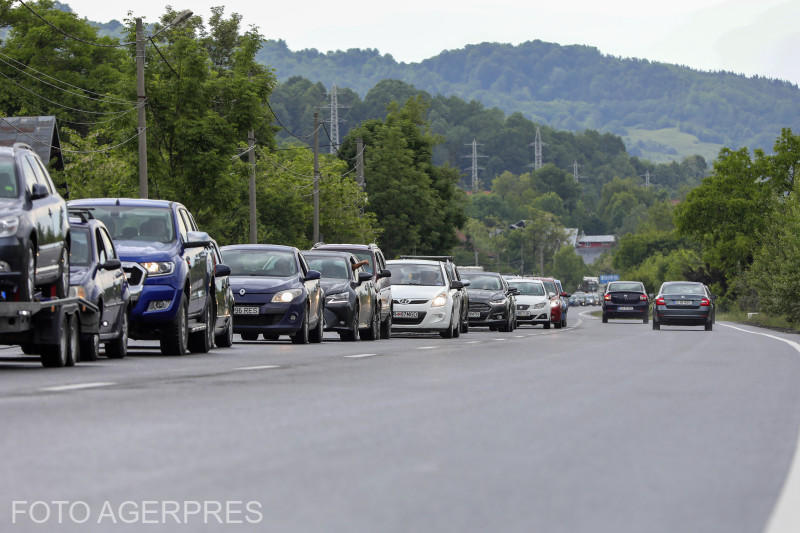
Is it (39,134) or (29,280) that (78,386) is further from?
(39,134)

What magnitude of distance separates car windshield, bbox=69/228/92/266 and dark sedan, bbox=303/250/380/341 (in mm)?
10199

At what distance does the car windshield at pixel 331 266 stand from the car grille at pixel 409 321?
132 inches

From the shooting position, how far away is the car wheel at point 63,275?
51.7 feet

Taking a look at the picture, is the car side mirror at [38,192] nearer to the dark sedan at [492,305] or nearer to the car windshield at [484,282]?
the dark sedan at [492,305]

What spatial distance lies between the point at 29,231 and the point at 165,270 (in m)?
4.92

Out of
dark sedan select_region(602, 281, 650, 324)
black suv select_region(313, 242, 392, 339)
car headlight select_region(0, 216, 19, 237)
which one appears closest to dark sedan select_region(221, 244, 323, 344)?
black suv select_region(313, 242, 392, 339)

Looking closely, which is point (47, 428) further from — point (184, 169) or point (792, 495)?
point (184, 169)

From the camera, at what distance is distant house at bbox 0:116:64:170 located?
6138cm

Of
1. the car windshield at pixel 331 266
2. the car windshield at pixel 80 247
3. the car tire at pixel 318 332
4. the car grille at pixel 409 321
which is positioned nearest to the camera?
the car windshield at pixel 80 247

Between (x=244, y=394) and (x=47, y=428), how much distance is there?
2943 mm

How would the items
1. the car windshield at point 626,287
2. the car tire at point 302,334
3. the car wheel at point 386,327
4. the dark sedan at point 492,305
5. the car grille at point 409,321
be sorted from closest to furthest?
the car tire at point 302,334, the car wheel at point 386,327, the car grille at point 409,321, the dark sedan at point 492,305, the car windshield at point 626,287

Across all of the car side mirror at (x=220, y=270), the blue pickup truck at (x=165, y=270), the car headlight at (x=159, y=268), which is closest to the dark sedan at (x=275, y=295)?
the car side mirror at (x=220, y=270)

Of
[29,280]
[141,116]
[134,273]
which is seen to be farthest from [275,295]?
[141,116]

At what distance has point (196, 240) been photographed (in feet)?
67.1
